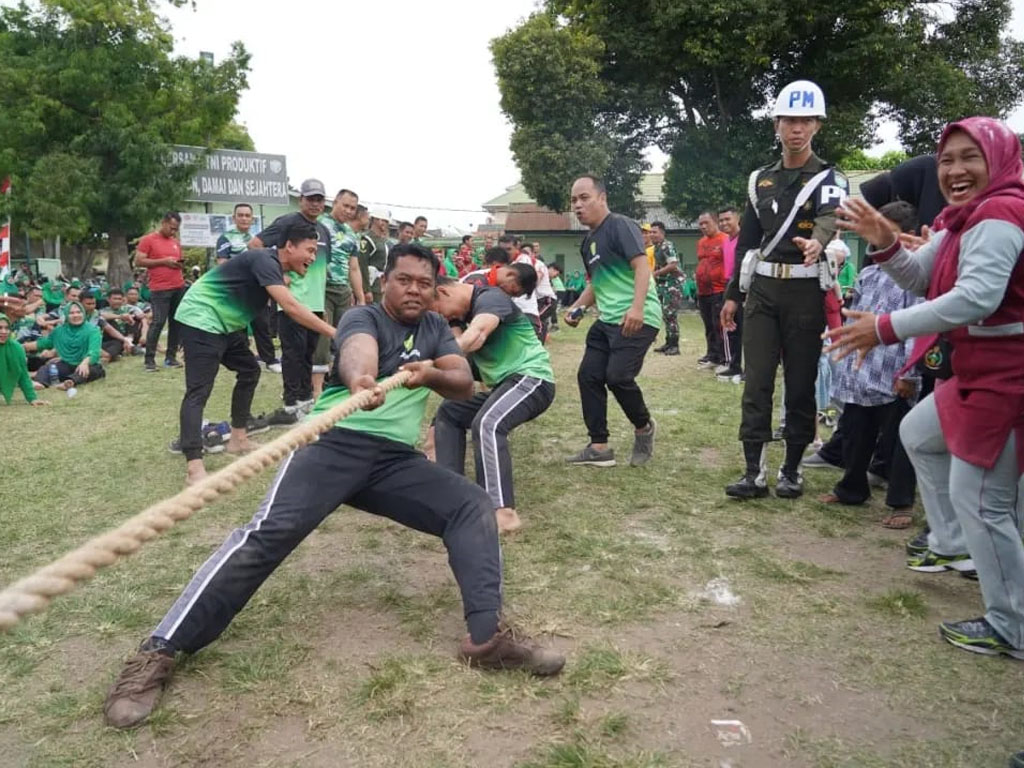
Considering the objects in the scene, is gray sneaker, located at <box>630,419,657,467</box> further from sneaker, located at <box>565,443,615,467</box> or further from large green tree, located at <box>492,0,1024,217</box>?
large green tree, located at <box>492,0,1024,217</box>

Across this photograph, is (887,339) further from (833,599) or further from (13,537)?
(13,537)

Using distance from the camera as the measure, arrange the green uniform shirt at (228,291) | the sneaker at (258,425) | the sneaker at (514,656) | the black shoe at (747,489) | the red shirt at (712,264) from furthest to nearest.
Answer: the red shirt at (712,264), the sneaker at (258,425), the green uniform shirt at (228,291), the black shoe at (747,489), the sneaker at (514,656)

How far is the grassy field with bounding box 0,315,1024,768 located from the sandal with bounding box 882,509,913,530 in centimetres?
7

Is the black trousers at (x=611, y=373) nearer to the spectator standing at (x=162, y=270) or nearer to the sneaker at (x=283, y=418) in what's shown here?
the sneaker at (x=283, y=418)

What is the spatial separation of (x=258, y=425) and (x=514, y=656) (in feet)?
14.8

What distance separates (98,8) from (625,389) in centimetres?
2168

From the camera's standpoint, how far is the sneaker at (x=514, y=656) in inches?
106

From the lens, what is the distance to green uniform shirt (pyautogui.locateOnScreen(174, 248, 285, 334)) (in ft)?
17.0

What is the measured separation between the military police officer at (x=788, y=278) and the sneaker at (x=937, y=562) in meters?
1.07

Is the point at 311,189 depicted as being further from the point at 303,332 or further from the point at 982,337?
the point at 982,337

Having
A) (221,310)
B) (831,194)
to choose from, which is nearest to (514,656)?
(831,194)

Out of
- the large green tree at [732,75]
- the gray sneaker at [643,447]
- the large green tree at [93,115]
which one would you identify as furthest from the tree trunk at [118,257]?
the gray sneaker at [643,447]

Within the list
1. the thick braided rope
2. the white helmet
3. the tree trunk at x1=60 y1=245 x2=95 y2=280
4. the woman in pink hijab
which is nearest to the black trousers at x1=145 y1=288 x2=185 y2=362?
the white helmet

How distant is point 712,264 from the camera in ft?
33.3
